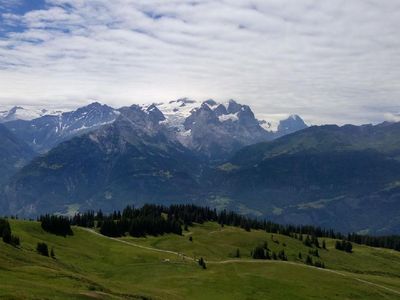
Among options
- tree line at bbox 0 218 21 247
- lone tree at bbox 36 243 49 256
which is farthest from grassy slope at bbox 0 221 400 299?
tree line at bbox 0 218 21 247

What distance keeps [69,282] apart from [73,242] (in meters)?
97.0

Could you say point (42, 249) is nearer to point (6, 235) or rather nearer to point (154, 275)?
point (6, 235)

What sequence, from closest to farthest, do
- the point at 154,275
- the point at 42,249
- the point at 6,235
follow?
the point at 6,235, the point at 42,249, the point at 154,275

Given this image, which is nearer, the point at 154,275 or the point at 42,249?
the point at 42,249

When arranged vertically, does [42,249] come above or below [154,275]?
above

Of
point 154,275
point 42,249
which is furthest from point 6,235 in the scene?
point 154,275

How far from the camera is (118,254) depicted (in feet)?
577

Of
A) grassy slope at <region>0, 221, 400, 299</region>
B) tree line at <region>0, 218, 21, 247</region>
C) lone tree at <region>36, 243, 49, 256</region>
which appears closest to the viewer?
grassy slope at <region>0, 221, 400, 299</region>

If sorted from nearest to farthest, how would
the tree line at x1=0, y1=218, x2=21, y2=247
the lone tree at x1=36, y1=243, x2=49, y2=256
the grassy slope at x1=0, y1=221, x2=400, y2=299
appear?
the grassy slope at x1=0, y1=221, x2=400, y2=299
the tree line at x1=0, y1=218, x2=21, y2=247
the lone tree at x1=36, y1=243, x2=49, y2=256

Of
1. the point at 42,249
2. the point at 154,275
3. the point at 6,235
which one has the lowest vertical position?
the point at 154,275

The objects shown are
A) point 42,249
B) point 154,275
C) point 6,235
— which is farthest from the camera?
point 154,275

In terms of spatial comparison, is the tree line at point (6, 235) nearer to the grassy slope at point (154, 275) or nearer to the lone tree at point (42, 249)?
the grassy slope at point (154, 275)

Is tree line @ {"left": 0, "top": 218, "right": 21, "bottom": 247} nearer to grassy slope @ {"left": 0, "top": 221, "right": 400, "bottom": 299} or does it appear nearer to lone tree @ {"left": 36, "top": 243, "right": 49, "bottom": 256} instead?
grassy slope @ {"left": 0, "top": 221, "right": 400, "bottom": 299}

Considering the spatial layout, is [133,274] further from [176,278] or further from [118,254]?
[118,254]
